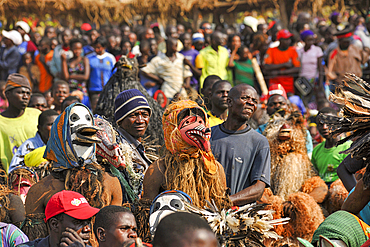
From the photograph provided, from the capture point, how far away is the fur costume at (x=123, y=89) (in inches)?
223

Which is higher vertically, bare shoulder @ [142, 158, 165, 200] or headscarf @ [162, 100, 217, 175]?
headscarf @ [162, 100, 217, 175]

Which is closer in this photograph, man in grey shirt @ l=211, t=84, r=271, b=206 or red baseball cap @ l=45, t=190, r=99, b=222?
red baseball cap @ l=45, t=190, r=99, b=222

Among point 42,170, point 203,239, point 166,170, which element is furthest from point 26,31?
point 203,239

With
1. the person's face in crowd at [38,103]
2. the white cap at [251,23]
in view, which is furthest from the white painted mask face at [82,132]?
the white cap at [251,23]

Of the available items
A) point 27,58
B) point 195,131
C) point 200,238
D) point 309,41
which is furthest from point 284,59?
point 200,238

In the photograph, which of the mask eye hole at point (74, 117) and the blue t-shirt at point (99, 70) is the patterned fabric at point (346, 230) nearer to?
the mask eye hole at point (74, 117)

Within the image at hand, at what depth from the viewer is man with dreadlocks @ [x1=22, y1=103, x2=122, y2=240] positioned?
344 centimetres

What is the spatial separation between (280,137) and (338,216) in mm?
2959

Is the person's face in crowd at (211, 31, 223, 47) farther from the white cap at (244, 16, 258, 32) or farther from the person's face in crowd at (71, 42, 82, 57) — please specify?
the white cap at (244, 16, 258, 32)

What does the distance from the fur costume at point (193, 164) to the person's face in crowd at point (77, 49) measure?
22.1 feet

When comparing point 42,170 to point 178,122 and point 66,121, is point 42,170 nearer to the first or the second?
point 66,121

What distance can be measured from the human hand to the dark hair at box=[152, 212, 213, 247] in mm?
1230

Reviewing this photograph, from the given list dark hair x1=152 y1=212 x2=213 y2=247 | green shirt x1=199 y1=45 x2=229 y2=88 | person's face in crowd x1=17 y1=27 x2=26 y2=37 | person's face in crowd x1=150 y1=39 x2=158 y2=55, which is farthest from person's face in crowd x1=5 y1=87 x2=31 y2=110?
person's face in crowd x1=17 y1=27 x2=26 y2=37

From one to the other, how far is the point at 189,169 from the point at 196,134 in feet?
0.83
